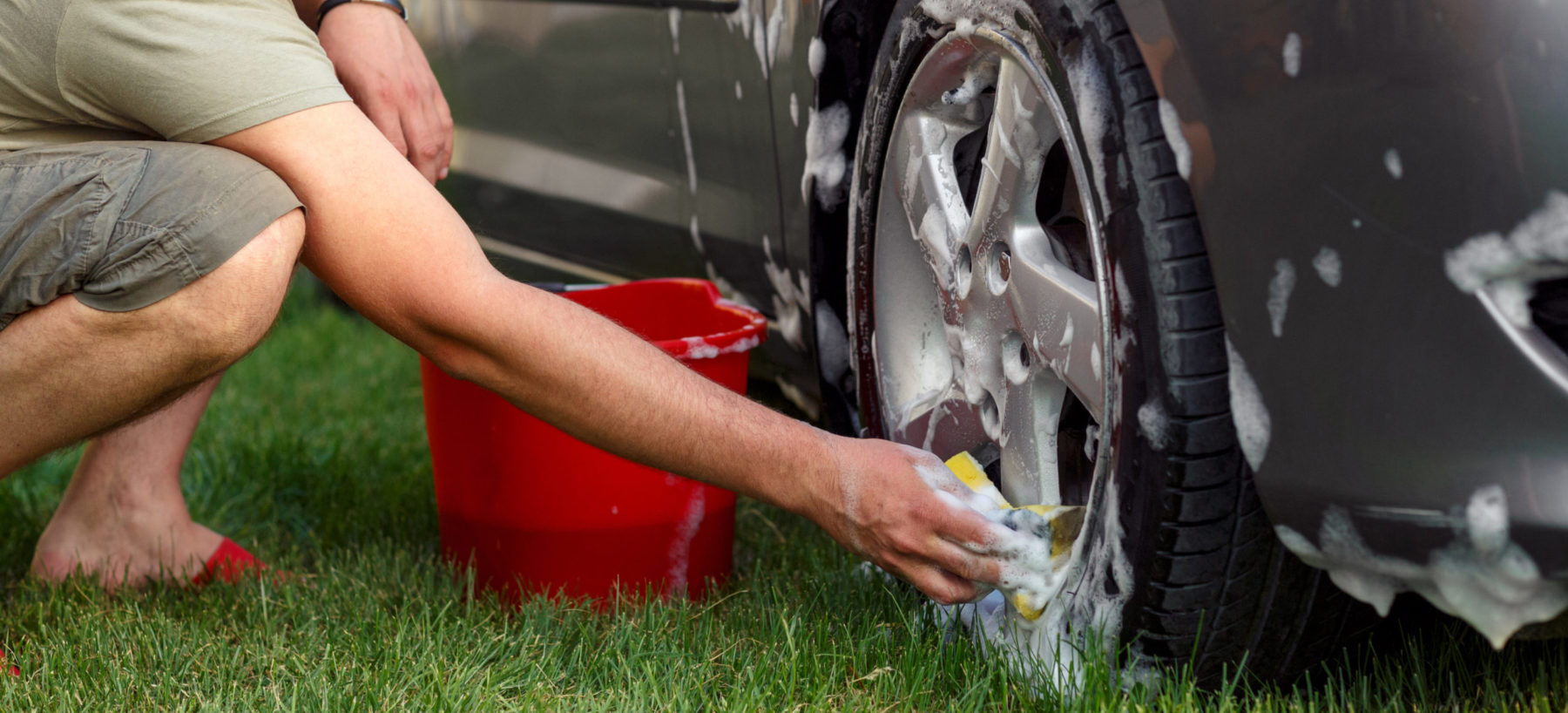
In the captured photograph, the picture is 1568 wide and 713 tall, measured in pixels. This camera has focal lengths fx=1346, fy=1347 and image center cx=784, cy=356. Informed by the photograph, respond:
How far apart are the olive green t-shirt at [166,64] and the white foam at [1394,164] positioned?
93 centimetres

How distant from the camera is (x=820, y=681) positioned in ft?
4.14

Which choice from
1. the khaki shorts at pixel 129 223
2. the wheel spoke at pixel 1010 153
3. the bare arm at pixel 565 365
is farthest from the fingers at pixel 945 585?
the khaki shorts at pixel 129 223

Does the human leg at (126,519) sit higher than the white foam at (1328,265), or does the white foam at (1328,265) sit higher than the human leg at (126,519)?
the white foam at (1328,265)

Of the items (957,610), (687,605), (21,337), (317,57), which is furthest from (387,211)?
(957,610)

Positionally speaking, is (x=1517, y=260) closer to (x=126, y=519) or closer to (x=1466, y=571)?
(x=1466, y=571)

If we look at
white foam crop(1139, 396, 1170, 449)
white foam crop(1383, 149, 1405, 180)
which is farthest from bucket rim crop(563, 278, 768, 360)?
white foam crop(1383, 149, 1405, 180)

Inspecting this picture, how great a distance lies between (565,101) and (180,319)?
917mm

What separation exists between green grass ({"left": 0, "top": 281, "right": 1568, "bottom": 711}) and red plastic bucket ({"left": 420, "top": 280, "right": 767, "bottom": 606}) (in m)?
0.05

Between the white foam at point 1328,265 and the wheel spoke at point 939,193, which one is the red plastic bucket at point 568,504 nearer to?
the wheel spoke at point 939,193

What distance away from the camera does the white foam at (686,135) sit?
1.81m

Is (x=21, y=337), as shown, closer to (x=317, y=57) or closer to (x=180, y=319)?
(x=180, y=319)

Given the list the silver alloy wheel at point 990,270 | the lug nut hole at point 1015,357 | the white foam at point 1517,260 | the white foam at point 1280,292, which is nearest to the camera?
the white foam at point 1517,260

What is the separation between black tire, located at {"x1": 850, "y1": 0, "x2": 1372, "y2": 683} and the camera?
100 centimetres

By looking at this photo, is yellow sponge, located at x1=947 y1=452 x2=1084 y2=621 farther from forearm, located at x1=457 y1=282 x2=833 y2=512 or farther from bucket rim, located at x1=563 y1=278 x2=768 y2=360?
bucket rim, located at x1=563 y1=278 x2=768 y2=360
